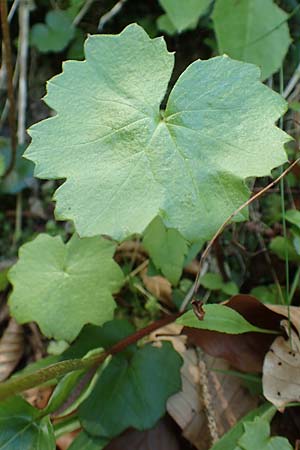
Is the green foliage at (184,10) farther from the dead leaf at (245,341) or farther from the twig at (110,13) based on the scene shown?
the dead leaf at (245,341)

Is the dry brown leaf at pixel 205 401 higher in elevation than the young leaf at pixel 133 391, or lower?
lower

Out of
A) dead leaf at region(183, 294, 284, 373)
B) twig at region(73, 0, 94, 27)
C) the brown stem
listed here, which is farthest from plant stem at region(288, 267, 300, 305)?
twig at region(73, 0, 94, 27)

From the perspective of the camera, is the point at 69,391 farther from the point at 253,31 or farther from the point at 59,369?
the point at 253,31

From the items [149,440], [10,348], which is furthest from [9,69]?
[149,440]

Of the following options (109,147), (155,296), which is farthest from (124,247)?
(109,147)

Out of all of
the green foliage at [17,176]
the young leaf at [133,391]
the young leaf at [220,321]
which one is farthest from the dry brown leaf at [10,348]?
the young leaf at [220,321]

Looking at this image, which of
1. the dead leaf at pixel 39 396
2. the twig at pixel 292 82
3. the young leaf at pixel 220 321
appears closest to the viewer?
the young leaf at pixel 220 321

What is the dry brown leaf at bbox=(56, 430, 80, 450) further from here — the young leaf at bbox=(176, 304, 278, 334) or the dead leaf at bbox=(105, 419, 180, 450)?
the young leaf at bbox=(176, 304, 278, 334)

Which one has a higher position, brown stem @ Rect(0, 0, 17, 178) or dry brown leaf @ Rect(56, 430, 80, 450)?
brown stem @ Rect(0, 0, 17, 178)
